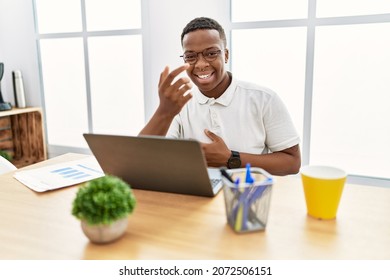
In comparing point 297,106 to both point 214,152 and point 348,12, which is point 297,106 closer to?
point 348,12

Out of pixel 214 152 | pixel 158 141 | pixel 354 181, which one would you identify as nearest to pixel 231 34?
pixel 354 181

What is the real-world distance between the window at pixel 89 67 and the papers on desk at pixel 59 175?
5.48 ft

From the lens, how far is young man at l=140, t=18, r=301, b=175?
1.49 m

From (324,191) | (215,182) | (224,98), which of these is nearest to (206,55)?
(224,98)

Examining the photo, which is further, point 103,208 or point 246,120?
point 246,120

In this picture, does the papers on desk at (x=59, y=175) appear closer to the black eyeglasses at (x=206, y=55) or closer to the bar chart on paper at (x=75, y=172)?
the bar chart on paper at (x=75, y=172)

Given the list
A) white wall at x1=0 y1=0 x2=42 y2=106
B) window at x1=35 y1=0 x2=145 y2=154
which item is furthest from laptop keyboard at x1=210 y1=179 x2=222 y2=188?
white wall at x1=0 y1=0 x2=42 y2=106

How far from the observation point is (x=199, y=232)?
840 millimetres

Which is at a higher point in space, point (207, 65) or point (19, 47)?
point (19, 47)

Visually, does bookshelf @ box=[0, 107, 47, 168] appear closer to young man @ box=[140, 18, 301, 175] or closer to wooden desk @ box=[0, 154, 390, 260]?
young man @ box=[140, 18, 301, 175]

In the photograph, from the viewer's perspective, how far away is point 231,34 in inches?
102

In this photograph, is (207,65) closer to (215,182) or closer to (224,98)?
(224,98)

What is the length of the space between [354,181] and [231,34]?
1261mm

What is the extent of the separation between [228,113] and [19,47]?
262cm
